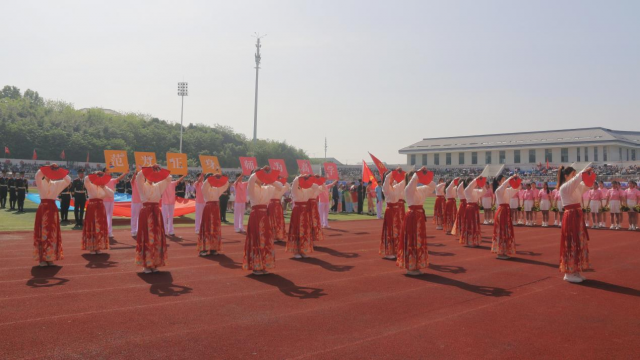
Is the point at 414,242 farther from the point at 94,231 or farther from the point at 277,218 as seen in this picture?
the point at 94,231


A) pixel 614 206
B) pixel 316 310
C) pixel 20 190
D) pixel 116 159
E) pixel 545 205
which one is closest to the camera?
pixel 316 310

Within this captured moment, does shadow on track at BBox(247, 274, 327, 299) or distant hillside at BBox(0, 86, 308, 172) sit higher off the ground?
distant hillside at BBox(0, 86, 308, 172)

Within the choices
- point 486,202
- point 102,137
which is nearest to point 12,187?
point 486,202

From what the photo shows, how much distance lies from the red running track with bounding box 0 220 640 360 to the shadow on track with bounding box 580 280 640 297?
0.02 m

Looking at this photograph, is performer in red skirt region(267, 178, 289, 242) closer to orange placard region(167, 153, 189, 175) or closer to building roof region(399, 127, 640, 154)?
orange placard region(167, 153, 189, 175)

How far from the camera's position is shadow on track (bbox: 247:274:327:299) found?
6.74 m

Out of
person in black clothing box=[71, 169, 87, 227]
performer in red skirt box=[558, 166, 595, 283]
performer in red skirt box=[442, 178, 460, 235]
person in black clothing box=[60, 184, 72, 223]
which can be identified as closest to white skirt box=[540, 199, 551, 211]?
performer in red skirt box=[442, 178, 460, 235]

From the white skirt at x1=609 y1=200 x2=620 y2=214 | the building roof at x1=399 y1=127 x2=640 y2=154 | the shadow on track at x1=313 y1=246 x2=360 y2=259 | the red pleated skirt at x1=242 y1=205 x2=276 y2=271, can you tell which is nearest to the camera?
the red pleated skirt at x1=242 y1=205 x2=276 y2=271

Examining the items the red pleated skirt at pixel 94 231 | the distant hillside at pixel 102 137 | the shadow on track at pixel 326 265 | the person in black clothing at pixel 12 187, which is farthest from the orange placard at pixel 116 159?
the distant hillside at pixel 102 137

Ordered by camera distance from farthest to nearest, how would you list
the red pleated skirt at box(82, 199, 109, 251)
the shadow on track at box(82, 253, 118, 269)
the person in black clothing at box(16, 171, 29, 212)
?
the person in black clothing at box(16, 171, 29, 212)
the red pleated skirt at box(82, 199, 109, 251)
the shadow on track at box(82, 253, 118, 269)

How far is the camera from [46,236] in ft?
27.7

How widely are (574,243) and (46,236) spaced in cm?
966

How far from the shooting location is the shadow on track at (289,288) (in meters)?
6.74

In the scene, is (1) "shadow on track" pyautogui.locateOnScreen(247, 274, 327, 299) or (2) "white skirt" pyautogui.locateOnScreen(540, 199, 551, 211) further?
(2) "white skirt" pyautogui.locateOnScreen(540, 199, 551, 211)
